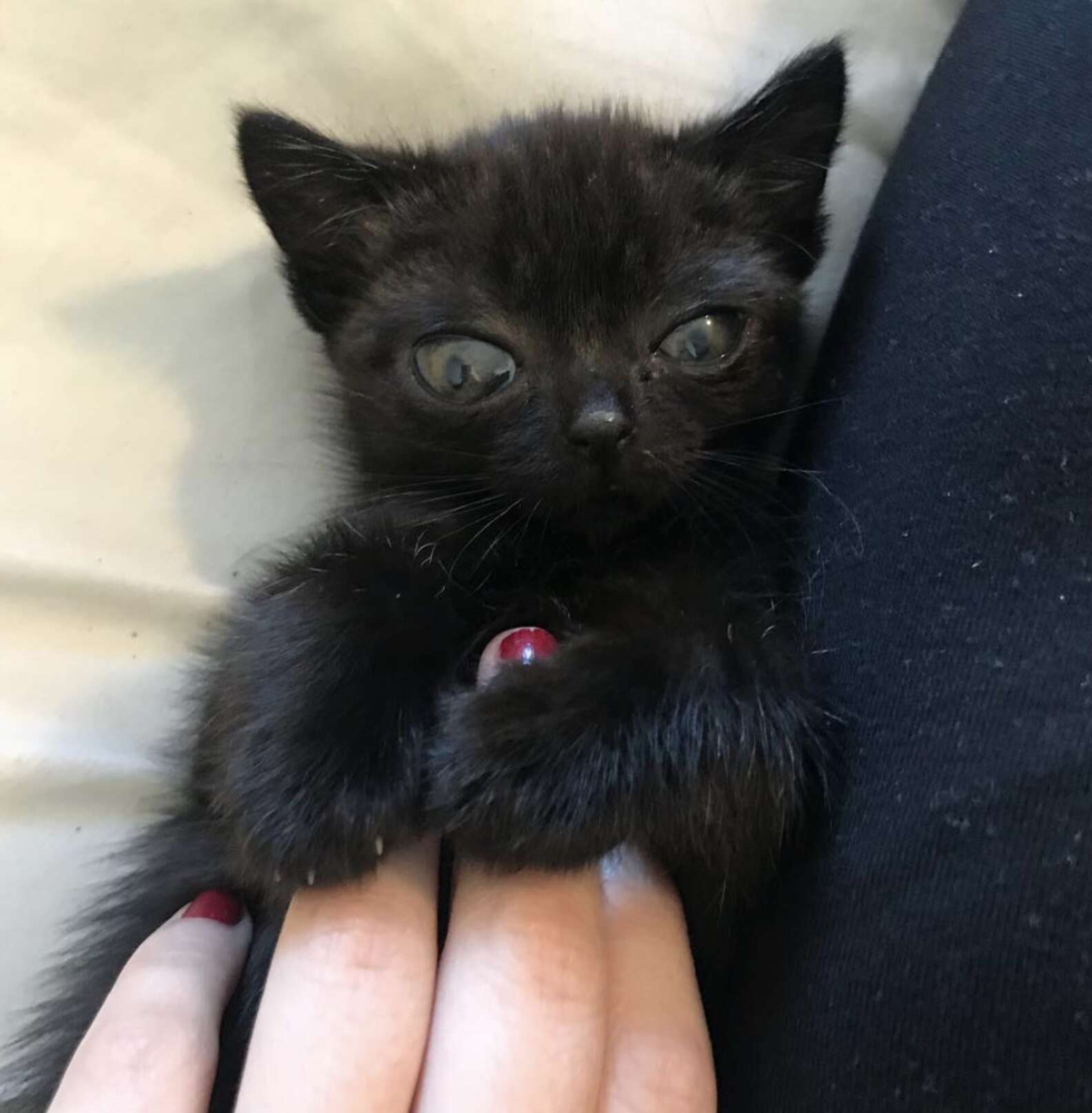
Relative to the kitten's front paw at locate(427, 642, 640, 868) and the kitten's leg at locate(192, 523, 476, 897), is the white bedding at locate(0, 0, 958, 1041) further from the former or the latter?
the kitten's front paw at locate(427, 642, 640, 868)

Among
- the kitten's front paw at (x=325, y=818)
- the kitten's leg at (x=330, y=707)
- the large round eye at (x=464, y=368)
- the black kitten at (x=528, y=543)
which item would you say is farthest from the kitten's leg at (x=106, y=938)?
the large round eye at (x=464, y=368)

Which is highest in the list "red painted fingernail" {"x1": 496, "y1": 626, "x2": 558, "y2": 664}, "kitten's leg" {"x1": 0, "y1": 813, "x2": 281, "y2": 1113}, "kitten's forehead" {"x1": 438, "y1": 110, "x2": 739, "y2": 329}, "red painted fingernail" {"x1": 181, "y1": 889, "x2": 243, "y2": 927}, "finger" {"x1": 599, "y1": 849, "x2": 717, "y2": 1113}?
"kitten's forehead" {"x1": 438, "y1": 110, "x2": 739, "y2": 329}

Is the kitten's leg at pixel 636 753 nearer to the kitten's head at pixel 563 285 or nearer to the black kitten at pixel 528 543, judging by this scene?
the black kitten at pixel 528 543

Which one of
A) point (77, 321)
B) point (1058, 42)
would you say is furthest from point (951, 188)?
point (77, 321)

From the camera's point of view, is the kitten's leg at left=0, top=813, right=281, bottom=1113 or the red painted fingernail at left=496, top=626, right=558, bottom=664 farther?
the kitten's leg at left=0, top=813, right=281, bottom=1113

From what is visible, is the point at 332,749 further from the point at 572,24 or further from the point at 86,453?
the point at 572,24

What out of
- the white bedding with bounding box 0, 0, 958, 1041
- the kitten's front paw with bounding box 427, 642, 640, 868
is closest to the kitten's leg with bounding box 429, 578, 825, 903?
the kitten's front paw with bounding box 427, 642, 640, 868

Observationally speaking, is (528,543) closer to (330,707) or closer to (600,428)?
(600,428)
